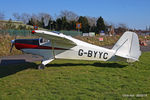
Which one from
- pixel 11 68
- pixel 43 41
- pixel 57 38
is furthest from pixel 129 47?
pixel 11 68

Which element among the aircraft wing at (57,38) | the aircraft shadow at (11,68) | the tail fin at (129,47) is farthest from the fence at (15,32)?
the tail fin at (129,47)

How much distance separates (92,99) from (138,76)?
3.44 m

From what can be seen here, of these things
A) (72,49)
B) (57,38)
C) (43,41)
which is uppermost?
(57,38)

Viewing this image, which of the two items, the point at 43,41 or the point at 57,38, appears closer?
the point at 57,38

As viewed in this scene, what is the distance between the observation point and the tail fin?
918 cm

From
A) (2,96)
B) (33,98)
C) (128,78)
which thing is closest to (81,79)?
(128,78)

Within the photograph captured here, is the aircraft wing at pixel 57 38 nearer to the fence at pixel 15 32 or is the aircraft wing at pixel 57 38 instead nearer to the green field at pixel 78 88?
the green field at pixel 78 88

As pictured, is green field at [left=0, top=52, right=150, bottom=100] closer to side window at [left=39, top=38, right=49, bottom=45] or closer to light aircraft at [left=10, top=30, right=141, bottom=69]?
light aircraft at [left=10, top=30, right=141, bottom=69]

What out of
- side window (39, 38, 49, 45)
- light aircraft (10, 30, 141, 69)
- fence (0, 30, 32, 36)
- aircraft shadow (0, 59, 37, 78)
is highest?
fence (0, 30, 32, 36)

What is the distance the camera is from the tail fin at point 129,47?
9.18 meters

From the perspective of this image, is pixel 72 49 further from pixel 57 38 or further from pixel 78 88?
pixel 78 88

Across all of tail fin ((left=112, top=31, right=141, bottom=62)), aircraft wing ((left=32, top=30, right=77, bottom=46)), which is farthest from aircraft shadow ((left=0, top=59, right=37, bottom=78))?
tail fin ((left=112, top=31, right=141, bottom=62))

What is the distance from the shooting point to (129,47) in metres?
9.36

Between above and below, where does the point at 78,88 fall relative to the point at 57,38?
below
